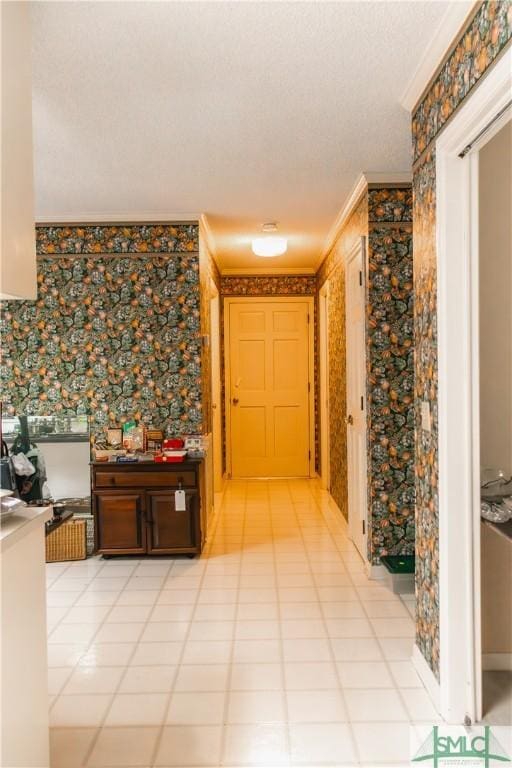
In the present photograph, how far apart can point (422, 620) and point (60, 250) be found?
3659 mm

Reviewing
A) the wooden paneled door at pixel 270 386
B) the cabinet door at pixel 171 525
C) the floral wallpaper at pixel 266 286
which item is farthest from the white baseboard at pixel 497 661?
the floral wallpaper at pixel 266 286

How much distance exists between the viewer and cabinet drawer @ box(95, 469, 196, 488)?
439cm

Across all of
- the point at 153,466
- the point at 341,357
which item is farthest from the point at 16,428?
the point at 341,357

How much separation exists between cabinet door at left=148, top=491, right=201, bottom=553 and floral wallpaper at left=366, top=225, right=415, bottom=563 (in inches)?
50.7

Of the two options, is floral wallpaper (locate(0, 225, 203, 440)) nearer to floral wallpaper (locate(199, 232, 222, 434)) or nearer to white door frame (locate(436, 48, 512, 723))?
floral wallpaper (locate(199, 232, 222, 434))

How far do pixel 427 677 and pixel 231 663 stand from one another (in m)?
0.89

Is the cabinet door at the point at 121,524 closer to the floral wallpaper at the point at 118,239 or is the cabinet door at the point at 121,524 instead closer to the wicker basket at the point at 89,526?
the wicker basket at the point at 89,526

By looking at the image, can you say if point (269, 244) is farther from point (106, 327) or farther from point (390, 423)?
point (390, 423)

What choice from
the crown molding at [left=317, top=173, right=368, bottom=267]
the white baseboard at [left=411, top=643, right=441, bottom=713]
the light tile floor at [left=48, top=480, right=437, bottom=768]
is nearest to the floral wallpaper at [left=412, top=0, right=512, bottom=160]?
the crown molding at [left=317, top=173, right=368, bottom=267]

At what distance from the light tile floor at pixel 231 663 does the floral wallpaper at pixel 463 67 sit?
2.36 metres

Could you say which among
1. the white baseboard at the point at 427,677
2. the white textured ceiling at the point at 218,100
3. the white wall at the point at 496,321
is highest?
the white textured ceiling at the point at 218,100

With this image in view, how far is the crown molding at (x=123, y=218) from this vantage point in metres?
4.61

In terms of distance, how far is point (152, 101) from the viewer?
9.03ft
